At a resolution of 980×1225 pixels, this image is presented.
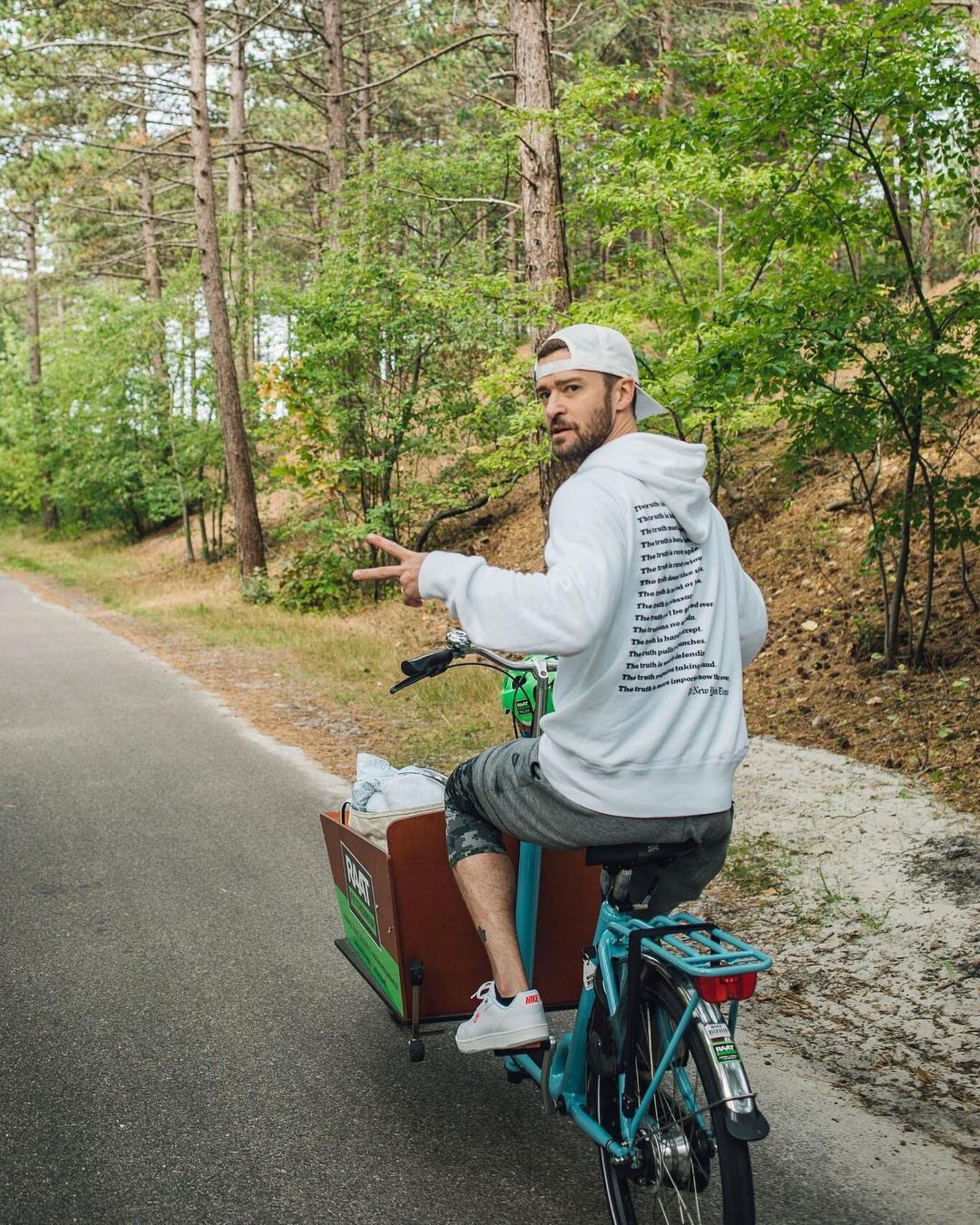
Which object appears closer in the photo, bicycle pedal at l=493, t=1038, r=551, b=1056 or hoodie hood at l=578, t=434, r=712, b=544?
hoodie hood at l=578, t=434, r=712, b=544

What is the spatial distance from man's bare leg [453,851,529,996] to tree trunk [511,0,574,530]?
26.0ft

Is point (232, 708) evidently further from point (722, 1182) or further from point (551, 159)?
point (722, 1182)

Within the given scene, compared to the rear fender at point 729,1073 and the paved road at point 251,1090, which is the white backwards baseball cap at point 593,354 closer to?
the rear fender at point 729,1073

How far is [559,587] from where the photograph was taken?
246 centimetres

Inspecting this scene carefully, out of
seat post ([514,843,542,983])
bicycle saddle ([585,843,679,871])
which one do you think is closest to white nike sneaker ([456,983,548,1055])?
seat post ([514,843,542,983])

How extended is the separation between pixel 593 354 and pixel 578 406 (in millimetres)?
132

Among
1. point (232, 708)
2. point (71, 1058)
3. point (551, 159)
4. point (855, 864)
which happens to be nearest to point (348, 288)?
point (551, 159)

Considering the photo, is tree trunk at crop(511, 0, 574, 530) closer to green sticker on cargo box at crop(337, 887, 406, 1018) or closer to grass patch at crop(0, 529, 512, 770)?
grass patch at crop(0, 529, 512, 770)

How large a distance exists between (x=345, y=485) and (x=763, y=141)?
11976 millimetres

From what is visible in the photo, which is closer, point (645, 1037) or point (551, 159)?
point (645, 1037)

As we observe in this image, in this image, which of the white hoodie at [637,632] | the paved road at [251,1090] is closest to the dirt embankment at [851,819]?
the paved road at [251,1090]

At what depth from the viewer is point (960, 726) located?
278 inches

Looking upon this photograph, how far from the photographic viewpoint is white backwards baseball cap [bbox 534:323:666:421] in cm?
277

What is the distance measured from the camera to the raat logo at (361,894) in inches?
141
